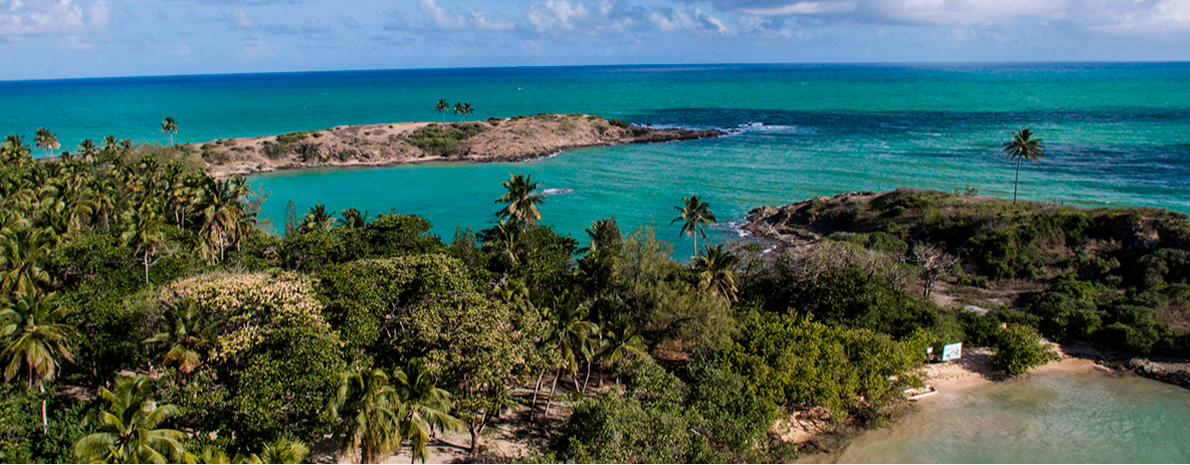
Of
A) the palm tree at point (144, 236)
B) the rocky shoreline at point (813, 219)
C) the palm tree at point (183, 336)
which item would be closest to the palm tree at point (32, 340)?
the palm tree at point (183, 336)

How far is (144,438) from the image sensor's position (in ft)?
70.5

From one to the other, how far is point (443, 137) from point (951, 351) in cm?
9640

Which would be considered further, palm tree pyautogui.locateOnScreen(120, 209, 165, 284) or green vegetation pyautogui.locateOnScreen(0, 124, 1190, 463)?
palm tree pyautogui.locateOnScreen(120, 209, 165, 284)

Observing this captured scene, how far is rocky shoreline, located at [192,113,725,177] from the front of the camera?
10591 centimetres

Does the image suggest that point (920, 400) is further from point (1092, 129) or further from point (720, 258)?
point (1092, 129)

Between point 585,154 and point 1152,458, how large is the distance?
96474mm

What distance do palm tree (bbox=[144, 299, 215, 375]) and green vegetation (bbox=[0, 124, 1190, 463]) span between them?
95 mm

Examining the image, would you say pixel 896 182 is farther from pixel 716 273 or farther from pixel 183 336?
pixel 183 336

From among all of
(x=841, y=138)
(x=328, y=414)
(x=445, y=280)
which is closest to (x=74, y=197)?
(x=445, y=280)

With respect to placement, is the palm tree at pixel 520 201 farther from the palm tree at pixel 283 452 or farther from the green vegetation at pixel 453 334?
the palm tree at pixel 283 452

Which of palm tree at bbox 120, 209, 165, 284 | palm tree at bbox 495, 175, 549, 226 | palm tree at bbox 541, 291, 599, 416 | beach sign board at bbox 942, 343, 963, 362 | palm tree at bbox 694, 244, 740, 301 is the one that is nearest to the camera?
palm tree at bbox 541, 291, 599, 416

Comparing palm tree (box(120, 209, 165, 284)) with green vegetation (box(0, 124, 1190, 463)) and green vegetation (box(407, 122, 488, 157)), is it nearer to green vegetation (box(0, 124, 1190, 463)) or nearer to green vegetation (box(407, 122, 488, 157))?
green vegetation (box(0, 124, 1190, 463))

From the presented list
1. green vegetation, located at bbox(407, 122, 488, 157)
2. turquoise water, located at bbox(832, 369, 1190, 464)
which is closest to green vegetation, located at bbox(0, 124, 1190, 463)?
turquoise water, located at bbox(832, 369, 1190, 464)

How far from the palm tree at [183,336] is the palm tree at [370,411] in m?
6.54
